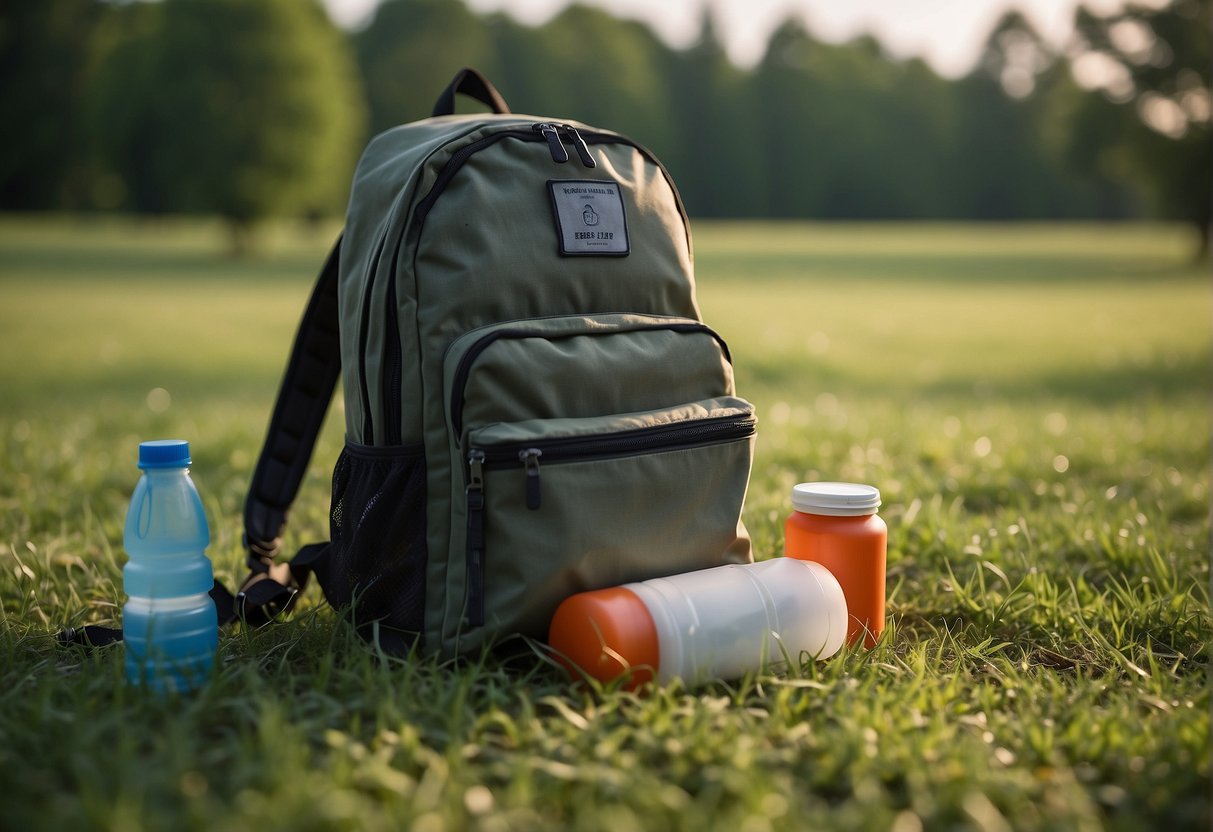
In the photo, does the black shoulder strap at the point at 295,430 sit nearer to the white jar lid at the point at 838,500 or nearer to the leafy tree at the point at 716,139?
the white jar lid at the point at 838,500

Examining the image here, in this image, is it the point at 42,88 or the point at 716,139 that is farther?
the point at 716,139

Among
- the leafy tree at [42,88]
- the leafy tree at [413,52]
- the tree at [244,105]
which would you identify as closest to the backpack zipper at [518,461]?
A: the tree at [244,105]

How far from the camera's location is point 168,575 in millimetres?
2148

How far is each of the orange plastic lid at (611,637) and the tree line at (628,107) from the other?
Answer: 32462mm

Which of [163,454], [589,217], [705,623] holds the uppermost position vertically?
[589,217]

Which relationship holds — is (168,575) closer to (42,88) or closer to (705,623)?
(705,623)

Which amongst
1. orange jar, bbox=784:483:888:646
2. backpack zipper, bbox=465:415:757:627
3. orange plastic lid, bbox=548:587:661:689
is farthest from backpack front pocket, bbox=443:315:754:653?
orange jar, bbox=784:483:888:646

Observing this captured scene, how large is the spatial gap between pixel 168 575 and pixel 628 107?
57650 millimetres

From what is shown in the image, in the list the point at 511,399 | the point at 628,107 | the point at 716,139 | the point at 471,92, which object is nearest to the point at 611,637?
the point at 511,399

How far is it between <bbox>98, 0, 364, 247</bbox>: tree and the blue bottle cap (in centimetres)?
3209

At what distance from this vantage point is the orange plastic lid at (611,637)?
2.07m

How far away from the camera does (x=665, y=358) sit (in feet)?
8.04

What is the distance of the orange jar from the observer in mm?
2438

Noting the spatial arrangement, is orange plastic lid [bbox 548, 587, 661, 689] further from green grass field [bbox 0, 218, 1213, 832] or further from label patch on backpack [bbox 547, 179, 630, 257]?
label patch on backpack [bbox 547, 179, 630, 257]
